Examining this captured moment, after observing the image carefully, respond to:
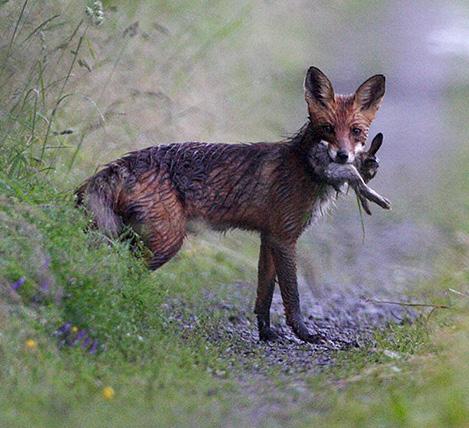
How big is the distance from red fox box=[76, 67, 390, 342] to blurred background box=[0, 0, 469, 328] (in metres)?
0.61

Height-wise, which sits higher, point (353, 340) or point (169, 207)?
point (169, 207)

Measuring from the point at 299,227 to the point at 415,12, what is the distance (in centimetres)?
1573

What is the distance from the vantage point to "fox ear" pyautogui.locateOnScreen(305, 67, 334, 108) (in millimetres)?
7324

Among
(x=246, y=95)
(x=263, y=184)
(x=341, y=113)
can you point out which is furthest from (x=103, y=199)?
(x=246, y=95)

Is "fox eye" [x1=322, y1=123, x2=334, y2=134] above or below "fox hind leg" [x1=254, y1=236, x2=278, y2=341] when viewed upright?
above

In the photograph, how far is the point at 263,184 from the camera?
7582 mm

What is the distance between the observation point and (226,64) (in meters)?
13.1

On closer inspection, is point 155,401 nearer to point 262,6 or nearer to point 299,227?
point 299,227

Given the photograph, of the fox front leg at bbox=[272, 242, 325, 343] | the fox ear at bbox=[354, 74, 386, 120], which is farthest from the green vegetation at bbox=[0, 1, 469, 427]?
the fox ear at bbox=[354, 74, 386, 120]

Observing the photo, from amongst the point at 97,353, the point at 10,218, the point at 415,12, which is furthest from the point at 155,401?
the point at 415,12

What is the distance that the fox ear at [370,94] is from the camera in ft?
24.1

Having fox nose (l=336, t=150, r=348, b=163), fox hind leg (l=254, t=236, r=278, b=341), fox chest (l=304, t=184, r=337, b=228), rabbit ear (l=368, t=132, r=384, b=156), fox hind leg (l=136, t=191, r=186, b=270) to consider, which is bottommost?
fox hind leg (l=254, t=236, r=278, b=341)

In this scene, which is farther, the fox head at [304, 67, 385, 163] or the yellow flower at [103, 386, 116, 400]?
the fox head at [304, 67, 385, 163]

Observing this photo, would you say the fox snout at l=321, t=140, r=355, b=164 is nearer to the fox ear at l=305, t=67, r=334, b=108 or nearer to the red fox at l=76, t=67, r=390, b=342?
the red fox at l=76, t=67, r=390, b=342
